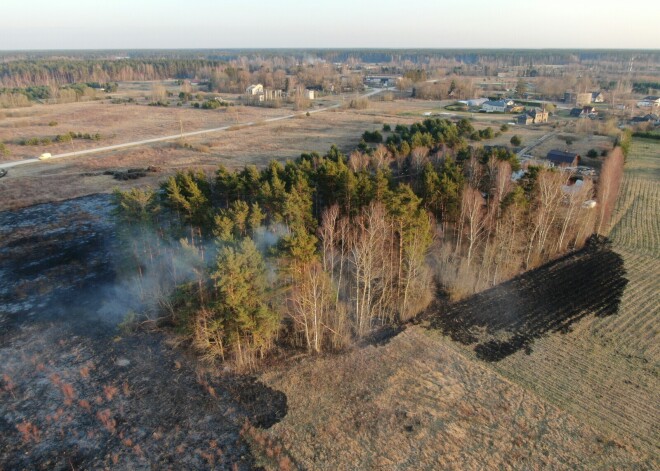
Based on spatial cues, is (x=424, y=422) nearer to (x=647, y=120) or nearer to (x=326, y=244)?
(x=326, y=244)

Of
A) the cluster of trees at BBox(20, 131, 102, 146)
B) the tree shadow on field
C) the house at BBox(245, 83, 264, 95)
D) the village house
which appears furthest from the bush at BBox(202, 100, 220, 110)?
the tree shadow on field

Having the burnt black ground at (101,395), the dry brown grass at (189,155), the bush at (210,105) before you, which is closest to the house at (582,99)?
the dry brown grass at (189,155)

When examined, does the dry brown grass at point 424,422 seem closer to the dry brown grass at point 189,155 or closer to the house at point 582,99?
the dry brown grass at point 189,155

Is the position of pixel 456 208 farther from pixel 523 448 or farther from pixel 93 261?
pixel 93 261

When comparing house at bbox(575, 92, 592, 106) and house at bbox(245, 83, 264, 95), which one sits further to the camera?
house at bbox(245, 83, 264, 95)

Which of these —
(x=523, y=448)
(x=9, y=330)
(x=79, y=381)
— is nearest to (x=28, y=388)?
(x=79, y=381)

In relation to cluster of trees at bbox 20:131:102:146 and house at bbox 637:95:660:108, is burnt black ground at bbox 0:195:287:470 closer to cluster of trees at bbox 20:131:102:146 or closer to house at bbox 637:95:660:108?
cluster of trees at bbox 20:131:102:146
